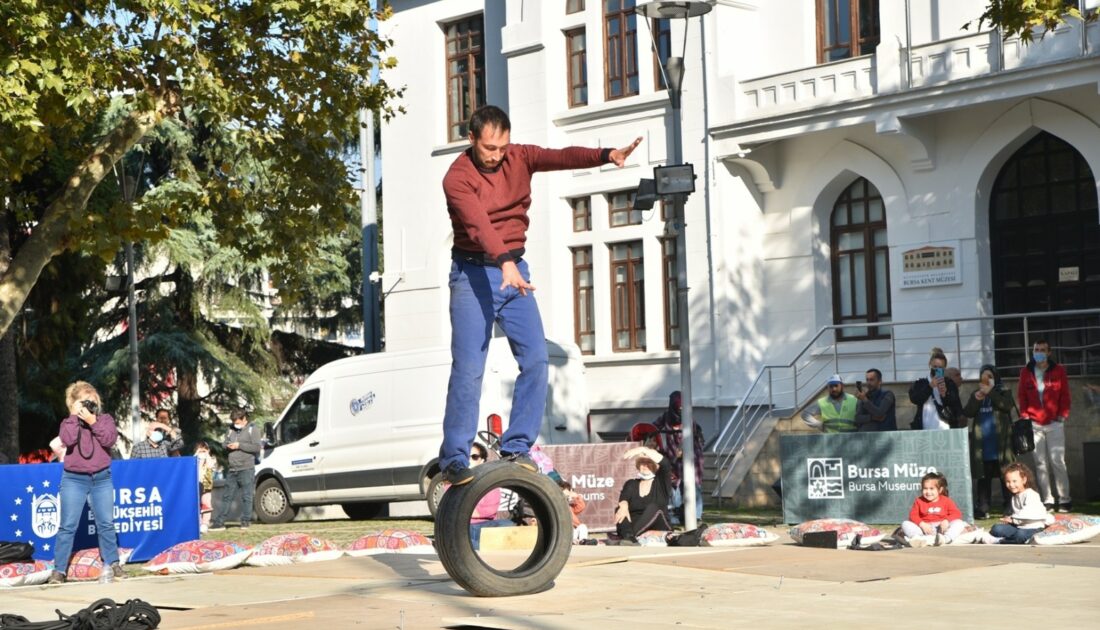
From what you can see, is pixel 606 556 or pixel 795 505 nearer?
pixel 606 556

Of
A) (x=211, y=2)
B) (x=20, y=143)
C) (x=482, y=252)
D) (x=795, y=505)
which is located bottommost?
(x=795, y=505)

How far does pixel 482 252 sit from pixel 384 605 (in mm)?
1875

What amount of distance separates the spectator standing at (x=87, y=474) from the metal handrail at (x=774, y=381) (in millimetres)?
12345

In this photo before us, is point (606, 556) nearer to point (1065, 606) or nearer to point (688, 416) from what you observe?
point (1065, 606)

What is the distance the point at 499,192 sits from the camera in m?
8.48

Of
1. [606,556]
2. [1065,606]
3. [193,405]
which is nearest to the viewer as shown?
[1065,606]

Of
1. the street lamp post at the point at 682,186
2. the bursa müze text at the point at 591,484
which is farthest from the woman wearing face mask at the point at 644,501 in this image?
the bursa müze text at the point at 591,484

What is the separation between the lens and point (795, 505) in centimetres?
1770

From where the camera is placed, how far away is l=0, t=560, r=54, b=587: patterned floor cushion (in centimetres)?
1291

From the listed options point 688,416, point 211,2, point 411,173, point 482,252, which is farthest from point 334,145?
point 482,252

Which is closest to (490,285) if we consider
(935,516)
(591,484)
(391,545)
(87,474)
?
(391,545)

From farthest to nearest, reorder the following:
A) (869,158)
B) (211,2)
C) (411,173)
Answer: (411,173) < (869,158) < (211,2)

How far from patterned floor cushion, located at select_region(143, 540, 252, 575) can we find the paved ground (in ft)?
4.93

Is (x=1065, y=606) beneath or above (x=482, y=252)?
beneath
